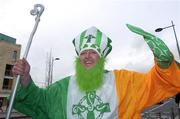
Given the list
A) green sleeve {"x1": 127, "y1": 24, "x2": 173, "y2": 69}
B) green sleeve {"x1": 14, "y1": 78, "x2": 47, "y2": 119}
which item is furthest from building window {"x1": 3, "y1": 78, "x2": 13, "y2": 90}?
green sleeve {"x1": 127, "y1": 24, "x2": 173, "y2": 69}

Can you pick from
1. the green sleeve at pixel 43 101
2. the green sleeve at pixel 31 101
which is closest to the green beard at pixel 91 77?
the green sleeve at pixel 43 101

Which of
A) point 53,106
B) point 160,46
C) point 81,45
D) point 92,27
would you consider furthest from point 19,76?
point 160,46

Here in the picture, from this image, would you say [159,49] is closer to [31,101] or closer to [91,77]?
[91,77]

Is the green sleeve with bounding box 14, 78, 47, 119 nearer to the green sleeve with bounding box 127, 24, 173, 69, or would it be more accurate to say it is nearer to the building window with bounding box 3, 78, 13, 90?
the green sleeve with bounding box 127, 24, 173, 69

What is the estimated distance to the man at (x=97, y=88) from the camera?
3006 mm

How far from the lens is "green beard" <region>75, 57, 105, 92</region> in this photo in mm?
3268

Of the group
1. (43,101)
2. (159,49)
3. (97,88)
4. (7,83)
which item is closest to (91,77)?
(97,88)

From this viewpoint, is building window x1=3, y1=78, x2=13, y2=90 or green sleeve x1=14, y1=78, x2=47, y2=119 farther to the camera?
building window x1=3, y1=78, x2=13, y2=90

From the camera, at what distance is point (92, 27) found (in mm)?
3516

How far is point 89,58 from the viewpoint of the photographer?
332 cm

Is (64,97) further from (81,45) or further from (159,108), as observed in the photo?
(159,108)

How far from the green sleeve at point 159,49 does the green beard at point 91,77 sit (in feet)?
1.94

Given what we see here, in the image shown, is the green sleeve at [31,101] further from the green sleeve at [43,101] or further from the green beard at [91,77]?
the green beard at [91,77]

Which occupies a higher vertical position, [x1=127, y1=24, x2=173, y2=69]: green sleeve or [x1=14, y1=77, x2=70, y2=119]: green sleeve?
[x1=127, y1=24, x2=173, y2=69]: green sleeve
